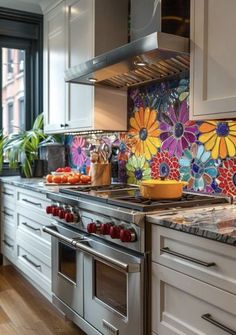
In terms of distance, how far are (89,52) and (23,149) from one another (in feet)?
4.24

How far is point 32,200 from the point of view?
3.00 meters

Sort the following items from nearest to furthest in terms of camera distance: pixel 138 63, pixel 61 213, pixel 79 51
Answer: pixel 138 63 < pixel 61 213 < pixel 79 51

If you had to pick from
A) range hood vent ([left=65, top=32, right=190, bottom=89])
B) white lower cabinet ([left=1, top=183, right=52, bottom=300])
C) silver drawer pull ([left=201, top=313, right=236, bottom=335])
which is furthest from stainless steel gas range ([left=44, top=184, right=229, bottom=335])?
range hood vent ([left=65, top=32, right=190, bottom=89])

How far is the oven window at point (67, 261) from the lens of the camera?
234 centimetres

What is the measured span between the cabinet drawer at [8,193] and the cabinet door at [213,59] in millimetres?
2044

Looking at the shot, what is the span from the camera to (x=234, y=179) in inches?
82.7

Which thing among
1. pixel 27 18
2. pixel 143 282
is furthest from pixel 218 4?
pixel 27 18

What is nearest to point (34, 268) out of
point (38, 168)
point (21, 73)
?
point (38, 168)

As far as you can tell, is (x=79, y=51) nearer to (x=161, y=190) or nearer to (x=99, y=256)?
(x=161, y=190)

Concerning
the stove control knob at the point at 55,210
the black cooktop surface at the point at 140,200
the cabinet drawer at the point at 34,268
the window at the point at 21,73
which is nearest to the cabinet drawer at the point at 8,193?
the cabinet drawer at the point at 34,268

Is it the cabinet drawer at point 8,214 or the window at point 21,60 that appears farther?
the window at point 21,60

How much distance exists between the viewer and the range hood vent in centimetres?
192

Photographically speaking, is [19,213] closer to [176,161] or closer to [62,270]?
[62,270]

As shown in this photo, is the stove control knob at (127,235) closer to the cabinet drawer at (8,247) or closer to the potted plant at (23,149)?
the cabinet drawer at (8,247)
